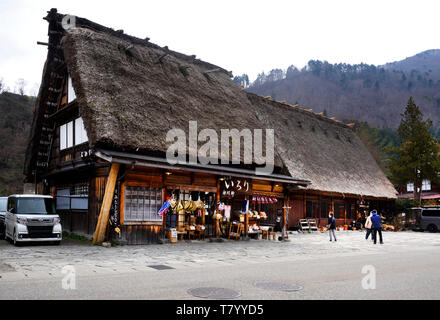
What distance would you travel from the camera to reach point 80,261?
1004cm

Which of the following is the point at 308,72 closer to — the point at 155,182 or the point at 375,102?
the point at 375,102

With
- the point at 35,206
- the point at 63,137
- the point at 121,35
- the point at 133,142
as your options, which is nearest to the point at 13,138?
the point at 63,137

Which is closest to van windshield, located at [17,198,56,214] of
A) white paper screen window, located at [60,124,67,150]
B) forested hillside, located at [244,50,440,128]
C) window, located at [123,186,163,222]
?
window, located at [123,186,163,222]

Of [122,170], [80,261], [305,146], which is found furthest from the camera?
[305,146]

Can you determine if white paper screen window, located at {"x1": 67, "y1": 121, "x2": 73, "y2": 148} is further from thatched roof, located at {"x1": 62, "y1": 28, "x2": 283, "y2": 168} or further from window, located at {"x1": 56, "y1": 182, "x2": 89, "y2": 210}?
thatched roof, located at {"x1": 62, "y1": 28, "x2": 283, "y2": 168}

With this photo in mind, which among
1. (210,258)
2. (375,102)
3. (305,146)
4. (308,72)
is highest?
(308,72)

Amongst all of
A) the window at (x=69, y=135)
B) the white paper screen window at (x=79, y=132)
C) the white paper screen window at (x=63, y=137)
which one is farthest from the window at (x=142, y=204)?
the white paper screen window at (x=63, y=137)

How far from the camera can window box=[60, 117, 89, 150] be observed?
16.9 metres

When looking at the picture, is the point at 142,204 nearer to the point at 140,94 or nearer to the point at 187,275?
the point at 140,94

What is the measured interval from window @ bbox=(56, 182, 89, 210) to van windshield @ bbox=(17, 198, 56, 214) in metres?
1.77

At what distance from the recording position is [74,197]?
17.6m

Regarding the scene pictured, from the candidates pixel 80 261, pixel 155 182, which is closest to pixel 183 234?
pixel 155 182

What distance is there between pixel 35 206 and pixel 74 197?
3168mm
